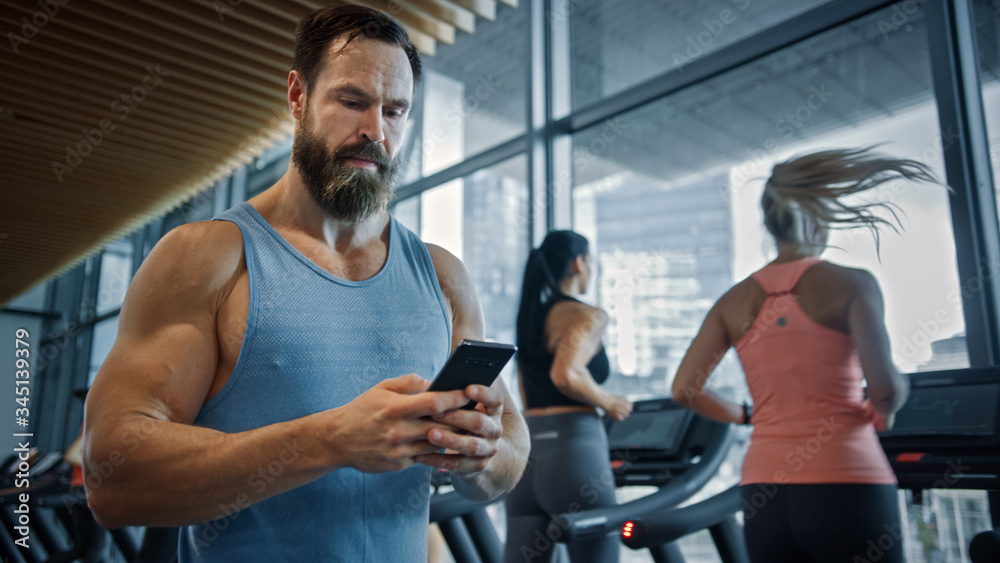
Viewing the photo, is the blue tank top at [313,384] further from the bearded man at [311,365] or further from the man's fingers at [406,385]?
the man's fingers at [406,385]

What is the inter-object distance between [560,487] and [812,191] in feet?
4.29

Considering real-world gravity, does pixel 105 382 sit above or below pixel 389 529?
above

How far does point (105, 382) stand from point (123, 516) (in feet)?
0.58

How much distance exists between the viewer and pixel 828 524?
1.70 m

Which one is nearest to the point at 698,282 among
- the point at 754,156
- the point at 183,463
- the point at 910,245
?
the point at 754,156

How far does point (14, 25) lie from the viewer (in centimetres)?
367

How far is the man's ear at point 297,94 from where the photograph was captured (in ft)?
4.20

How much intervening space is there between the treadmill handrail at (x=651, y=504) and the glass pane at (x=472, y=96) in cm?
272

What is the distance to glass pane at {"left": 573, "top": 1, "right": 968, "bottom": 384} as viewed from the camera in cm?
286

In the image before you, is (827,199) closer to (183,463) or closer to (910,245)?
(910,245)

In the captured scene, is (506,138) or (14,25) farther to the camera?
(506,138)

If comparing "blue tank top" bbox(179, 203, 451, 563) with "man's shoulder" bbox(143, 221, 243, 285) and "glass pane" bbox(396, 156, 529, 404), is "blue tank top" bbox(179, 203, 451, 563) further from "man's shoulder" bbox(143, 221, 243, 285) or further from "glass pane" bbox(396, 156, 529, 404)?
"glass pane" bbox(396, 156, 529, 404)

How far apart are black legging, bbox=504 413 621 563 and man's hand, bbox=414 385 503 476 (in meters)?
1.62

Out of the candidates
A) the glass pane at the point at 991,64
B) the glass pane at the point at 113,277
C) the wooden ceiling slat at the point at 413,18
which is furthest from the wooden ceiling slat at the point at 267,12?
the glass pane at the point at 113,277
